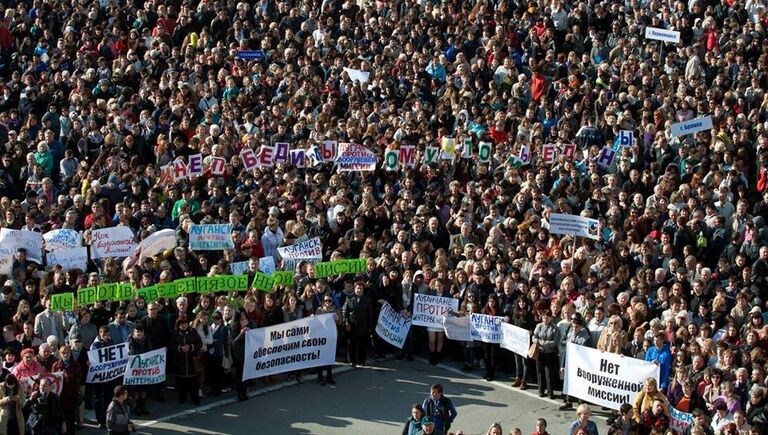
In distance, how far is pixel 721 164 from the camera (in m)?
24.9

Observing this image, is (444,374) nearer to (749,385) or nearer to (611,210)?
(611,210)

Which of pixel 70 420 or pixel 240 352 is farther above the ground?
pixel 240 352

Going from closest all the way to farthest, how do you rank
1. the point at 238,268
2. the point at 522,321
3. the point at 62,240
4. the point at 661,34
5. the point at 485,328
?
the point at 522,321, the point at 485,328, the point at 238,268, the point at 62,240, the point at 661,34

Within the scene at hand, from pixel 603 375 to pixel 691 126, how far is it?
23.1ft

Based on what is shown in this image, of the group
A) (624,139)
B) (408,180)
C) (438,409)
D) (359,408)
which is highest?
(624,139)

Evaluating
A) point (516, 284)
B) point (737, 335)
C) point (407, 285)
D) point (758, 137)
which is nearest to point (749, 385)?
point (737, 335)

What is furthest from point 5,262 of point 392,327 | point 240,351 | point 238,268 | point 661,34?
point 661,34

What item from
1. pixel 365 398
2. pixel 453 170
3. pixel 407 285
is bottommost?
pixel 365 398

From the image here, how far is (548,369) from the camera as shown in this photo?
69.3 ft

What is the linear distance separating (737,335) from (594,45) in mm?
11607

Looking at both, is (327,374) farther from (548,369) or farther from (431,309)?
(548,369)

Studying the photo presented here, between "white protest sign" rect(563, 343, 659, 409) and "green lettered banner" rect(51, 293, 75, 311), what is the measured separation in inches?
271

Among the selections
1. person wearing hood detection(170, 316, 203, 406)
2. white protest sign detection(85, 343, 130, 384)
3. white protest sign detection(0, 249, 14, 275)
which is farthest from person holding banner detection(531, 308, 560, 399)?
white protest sign detection(0, 249, 14, 275)

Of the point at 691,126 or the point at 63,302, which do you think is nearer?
the point at 63,302
